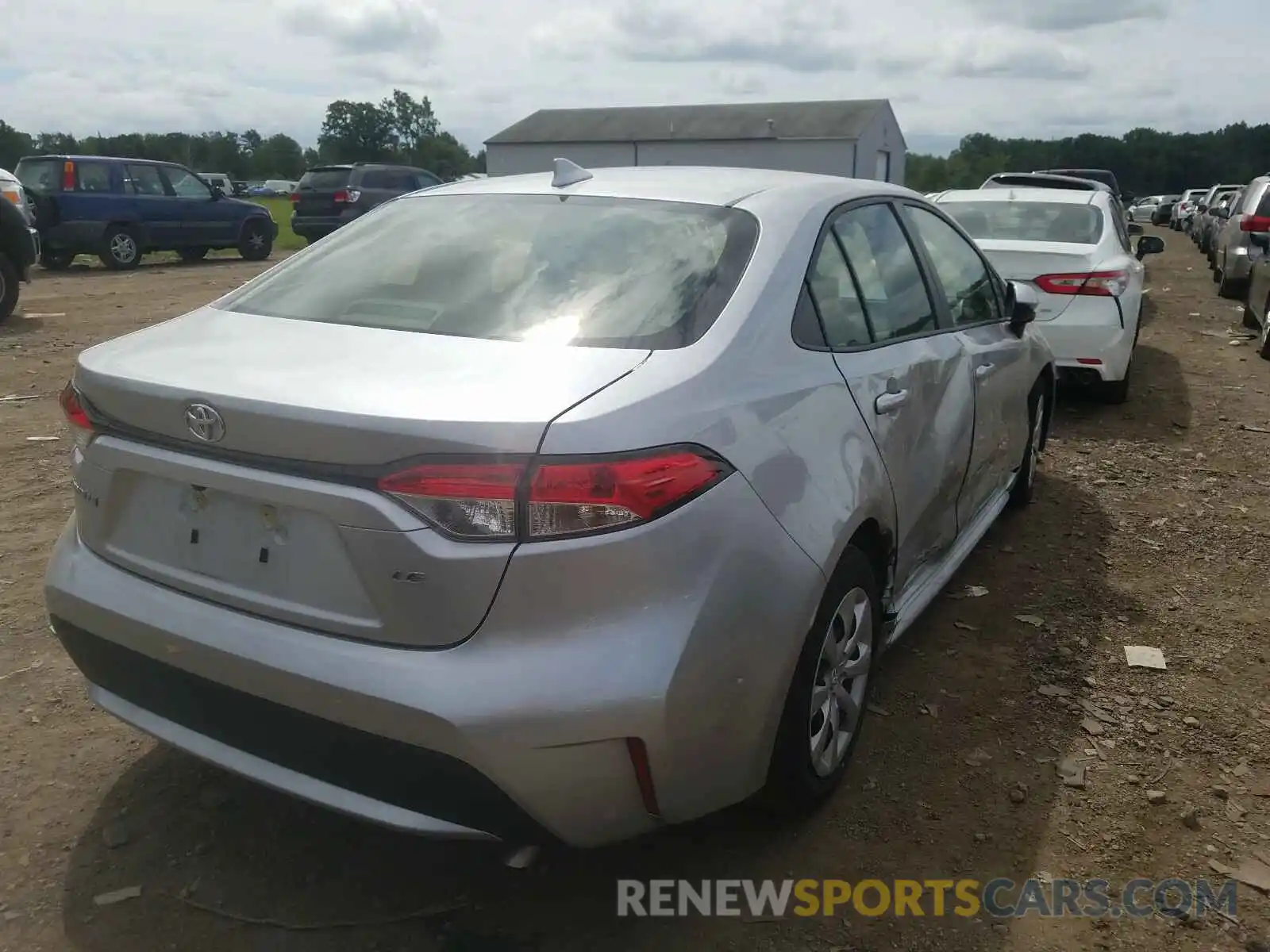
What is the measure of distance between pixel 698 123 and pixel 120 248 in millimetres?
46835

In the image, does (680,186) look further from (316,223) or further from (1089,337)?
(316,223)

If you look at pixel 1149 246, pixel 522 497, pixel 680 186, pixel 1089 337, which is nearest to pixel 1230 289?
pixel 1149 246

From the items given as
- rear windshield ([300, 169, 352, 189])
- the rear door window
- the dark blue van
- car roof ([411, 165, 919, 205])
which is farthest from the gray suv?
the dark blue van

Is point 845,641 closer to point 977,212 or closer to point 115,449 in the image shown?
point 115,449

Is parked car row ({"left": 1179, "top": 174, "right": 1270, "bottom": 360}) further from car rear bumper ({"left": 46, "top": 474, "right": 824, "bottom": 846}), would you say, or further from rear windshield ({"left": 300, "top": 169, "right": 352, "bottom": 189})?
rear windshield ({"left": 300, "top": 169, "right": 352, "bottom": 189})

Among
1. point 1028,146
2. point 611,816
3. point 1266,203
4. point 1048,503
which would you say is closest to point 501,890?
point 611,816

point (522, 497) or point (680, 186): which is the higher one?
point (680, 186)

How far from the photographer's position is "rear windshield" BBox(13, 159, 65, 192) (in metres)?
16.1

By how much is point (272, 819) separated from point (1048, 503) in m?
4.22

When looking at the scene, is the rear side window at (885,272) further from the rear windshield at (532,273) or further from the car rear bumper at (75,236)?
the car rear bumper at (75,236)

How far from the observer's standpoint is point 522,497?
197 centimetres

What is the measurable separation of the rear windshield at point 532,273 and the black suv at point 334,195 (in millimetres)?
18419

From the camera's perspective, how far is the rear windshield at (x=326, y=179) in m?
21.0

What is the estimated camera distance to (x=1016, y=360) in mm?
4496
